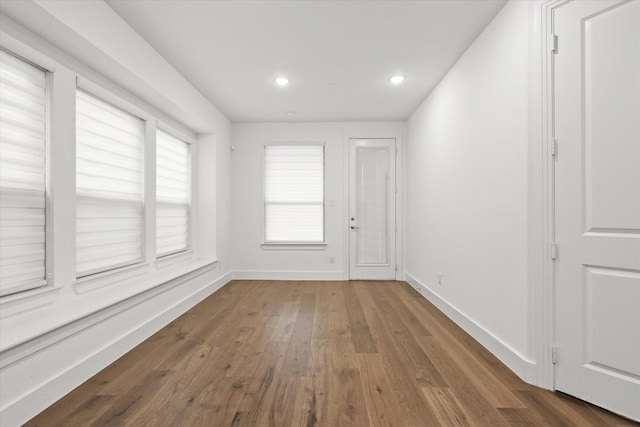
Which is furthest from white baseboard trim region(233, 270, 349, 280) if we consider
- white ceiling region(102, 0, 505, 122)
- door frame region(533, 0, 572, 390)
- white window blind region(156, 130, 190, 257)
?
door frame region(533, 0, 572, 390)

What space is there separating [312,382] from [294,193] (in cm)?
347

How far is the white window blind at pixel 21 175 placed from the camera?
177 cm

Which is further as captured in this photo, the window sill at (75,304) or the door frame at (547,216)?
the door frame at (547,216)

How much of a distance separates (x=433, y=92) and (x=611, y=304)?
9.32ft

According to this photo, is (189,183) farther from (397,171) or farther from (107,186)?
(397,171)

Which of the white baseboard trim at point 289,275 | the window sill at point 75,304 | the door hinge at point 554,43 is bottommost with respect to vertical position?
the white baseboard trim at point 289,275

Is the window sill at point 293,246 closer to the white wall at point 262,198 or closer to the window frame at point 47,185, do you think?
the white wall at point 262,198

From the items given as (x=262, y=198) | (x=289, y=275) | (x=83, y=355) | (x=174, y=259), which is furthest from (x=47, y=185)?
(x=289, y=275)

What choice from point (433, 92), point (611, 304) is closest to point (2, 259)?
point (611, 304)

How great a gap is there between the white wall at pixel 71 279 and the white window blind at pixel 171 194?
0.35m

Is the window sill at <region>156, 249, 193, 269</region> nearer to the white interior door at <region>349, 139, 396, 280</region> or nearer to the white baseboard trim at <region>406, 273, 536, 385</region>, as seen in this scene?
the white interior door at <region>349, 139, 396, 280</region>

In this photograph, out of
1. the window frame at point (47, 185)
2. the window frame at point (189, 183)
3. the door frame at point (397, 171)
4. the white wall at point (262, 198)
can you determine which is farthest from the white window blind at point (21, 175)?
the door frame at point (397, 171)

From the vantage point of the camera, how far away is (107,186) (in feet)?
8.52

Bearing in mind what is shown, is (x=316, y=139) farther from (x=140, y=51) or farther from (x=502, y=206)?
(x=502, y=206)
